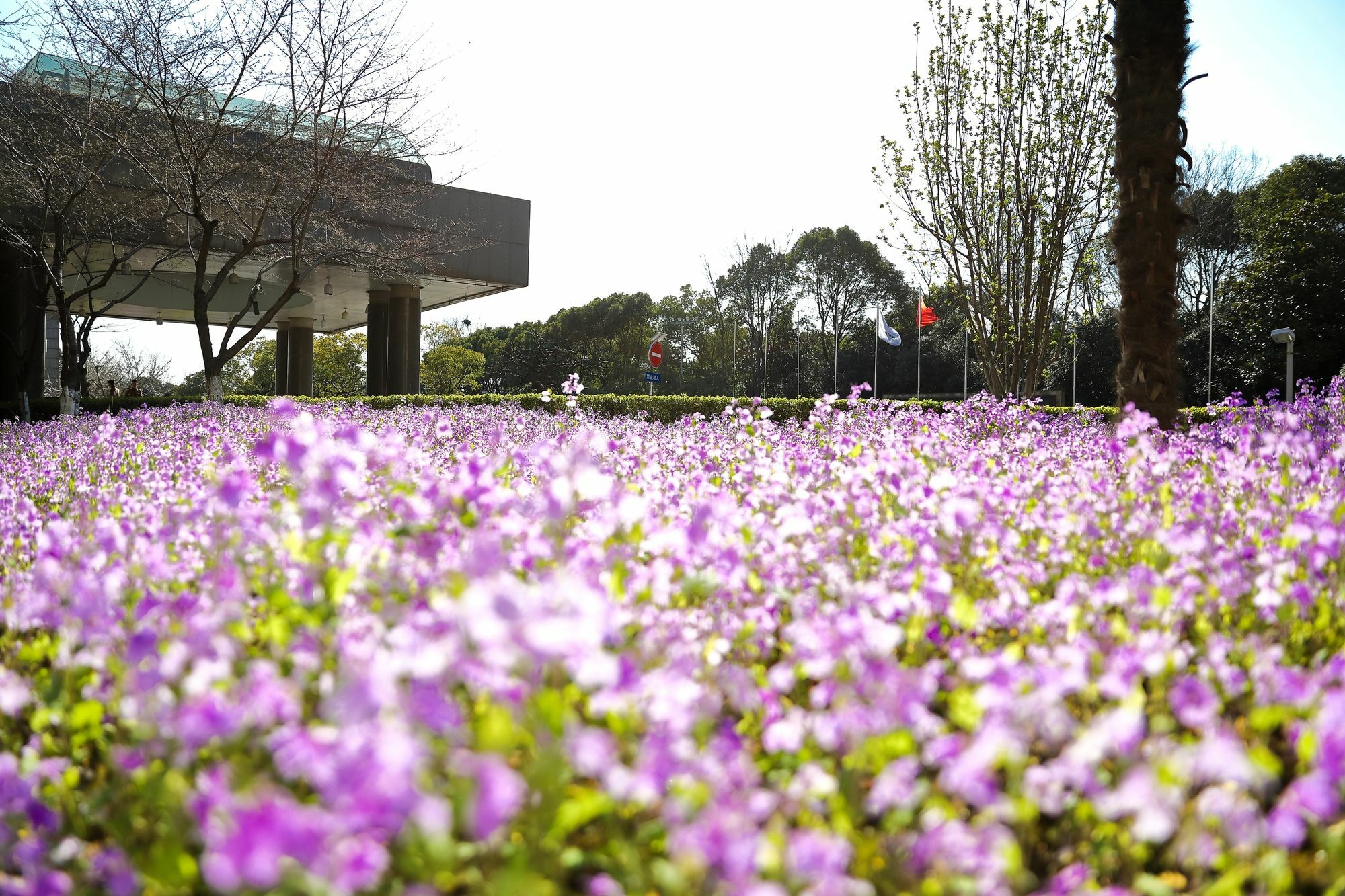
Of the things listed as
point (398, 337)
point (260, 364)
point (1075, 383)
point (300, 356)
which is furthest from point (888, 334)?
point (260, 364)

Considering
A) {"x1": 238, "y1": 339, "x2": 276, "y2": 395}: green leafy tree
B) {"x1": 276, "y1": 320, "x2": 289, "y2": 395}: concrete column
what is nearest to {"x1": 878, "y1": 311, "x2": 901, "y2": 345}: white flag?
{"x1": 276, "y1": 320, "x2": 289, "y2": 395}: concrete column

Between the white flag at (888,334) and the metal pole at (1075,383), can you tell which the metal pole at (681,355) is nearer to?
the white flag at (888,334)

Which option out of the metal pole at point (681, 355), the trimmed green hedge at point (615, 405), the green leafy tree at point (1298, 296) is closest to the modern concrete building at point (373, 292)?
the trimmed green hedge at point (615, 405)

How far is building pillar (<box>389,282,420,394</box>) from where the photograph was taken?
28.7 meters

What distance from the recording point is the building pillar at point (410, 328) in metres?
28.7

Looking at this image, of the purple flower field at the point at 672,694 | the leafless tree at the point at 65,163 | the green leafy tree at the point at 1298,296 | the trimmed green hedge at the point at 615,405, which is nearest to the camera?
the purple flower field at the point at 672,694

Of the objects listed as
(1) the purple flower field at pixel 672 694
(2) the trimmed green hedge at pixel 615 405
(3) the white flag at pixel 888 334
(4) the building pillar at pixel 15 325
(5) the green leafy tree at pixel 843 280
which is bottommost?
(1) the purple flower field at pixel 672 694

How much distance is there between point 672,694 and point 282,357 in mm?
38613

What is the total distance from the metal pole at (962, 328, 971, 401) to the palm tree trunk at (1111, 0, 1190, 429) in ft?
109

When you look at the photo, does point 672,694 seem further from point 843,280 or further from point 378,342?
point 843,280

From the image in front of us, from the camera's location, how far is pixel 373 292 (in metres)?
29.8

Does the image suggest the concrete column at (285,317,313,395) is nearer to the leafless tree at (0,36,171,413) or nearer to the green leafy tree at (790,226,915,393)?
the leafless tree at (0,36,171,413)

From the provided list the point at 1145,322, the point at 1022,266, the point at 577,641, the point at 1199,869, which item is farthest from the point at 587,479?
the point at 1022,266

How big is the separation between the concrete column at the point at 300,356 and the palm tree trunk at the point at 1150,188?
31.0m
